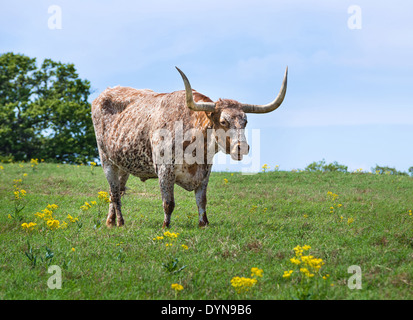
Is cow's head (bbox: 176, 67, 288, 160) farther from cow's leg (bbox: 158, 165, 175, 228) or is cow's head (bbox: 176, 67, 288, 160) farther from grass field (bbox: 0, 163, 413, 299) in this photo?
grass field (bbox: 0, 163, 413, 299)

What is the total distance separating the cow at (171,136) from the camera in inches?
325

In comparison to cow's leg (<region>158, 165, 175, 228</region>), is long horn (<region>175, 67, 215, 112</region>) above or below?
above

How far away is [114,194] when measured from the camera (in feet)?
34.4

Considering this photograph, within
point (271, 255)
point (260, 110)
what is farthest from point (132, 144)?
point (271, 255)

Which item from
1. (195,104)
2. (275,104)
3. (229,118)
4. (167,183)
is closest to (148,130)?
(167,183)

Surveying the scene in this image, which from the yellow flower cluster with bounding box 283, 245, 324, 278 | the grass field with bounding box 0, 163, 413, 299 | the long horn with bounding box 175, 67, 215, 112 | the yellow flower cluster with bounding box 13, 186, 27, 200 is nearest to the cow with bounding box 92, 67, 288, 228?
the long horn with bounding box 175, 67, 215, 112

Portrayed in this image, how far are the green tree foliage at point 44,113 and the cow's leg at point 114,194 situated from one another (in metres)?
21.9

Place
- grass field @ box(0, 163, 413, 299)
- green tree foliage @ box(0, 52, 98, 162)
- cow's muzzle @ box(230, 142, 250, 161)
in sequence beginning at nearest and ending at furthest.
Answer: grass field @ box(0, 163, 413, 299), cow's muzzle @ box(230, 142, 250, 161), green tree foliage @ box(0, 52, 98, 162)

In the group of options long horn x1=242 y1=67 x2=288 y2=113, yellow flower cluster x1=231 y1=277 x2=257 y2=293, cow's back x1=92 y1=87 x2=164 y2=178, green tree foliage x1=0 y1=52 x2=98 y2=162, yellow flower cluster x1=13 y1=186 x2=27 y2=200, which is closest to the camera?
yellow flower cluster x1=231 y1=277 x2=257 y2=293

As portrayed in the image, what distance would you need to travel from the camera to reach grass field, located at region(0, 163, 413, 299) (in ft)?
18.0

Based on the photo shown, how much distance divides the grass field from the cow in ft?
2.84

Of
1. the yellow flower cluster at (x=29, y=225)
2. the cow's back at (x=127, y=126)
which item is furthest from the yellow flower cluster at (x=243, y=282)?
the cow's back at (x=127, y=126)
